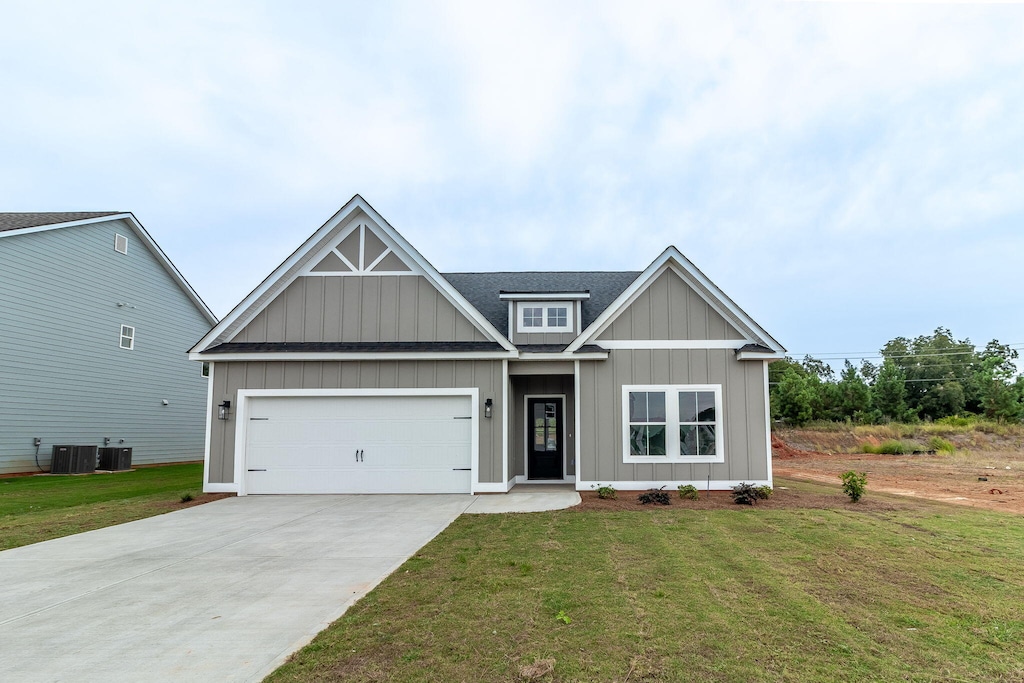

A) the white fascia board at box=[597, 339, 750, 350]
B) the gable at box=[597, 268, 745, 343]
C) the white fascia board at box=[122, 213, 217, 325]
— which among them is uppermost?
the white fascia board at box=[122, 213, 217, 325]

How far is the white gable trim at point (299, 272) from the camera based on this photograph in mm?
12445

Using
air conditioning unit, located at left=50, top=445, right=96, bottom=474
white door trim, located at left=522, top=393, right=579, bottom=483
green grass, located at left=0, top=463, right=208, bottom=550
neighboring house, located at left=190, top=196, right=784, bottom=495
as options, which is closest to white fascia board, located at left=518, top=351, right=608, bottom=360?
neighboring house, located at left=190, top=196, right=784, bottom=495

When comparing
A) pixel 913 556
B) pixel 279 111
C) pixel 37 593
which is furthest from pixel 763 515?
pixel 279 111

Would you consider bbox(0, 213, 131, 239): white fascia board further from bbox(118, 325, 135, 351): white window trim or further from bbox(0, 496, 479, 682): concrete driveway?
bbox(0, 496, 479, 682): concrete driveway

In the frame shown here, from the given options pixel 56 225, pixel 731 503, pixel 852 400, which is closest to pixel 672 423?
pixel 731 503

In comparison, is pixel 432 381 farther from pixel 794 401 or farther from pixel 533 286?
pixel 794 401

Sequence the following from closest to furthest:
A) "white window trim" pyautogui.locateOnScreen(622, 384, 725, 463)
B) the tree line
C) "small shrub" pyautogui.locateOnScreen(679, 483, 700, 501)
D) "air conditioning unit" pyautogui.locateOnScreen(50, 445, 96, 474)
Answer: "small shrub" pyautogui.locateOnScreen(679, 483, 700, 501) → "white window trim" pyautogui.locateOnScreen(622, 384, 725, 463) → "air conditioning unit" pyautogui.locateOnScreen(50, 445, 96, 474) → the tree line

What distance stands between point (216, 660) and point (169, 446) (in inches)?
833

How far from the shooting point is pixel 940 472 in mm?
17562

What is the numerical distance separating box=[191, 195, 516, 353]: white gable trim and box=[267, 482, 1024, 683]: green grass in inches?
227

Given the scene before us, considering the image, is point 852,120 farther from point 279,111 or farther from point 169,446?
point 169,446

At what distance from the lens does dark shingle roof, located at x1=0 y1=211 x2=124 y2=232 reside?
→ 647 inches

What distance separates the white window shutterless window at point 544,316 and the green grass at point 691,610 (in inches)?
259

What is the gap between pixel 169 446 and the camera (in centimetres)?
2169
